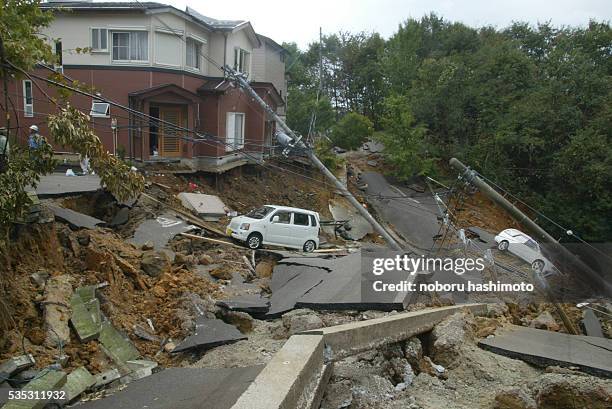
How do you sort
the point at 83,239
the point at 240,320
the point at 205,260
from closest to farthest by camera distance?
the point at 240,320
the point at 83,239
the point at 205,260

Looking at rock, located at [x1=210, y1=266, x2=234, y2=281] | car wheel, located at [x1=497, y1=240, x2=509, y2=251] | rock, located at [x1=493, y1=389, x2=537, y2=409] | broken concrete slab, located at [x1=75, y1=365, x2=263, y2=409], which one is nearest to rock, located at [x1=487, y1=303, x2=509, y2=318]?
rock, located at [x1=493, y1=389, x2=537, y2=409]

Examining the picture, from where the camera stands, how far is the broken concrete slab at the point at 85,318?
6.94 meters

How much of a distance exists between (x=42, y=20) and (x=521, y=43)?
128 ft

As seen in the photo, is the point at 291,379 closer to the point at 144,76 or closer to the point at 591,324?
the point at 591,324

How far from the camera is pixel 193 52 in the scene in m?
21.7

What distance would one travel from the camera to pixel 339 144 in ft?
113

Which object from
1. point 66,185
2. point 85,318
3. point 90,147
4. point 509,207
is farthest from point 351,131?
point 90,147

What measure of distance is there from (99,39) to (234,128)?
7.23 m

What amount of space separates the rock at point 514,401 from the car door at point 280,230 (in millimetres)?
11903

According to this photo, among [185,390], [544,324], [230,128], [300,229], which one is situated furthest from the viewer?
[230,128]

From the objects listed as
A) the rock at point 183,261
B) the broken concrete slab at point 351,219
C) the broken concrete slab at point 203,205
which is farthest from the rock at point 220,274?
the broken concrete slab at point 351,219

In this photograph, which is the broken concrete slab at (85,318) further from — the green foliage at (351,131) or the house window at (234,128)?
the green foliage at (351,131)

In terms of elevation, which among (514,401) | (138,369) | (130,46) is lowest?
(138,369)

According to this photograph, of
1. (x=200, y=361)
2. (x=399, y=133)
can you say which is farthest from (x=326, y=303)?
(x=399, y=133)
